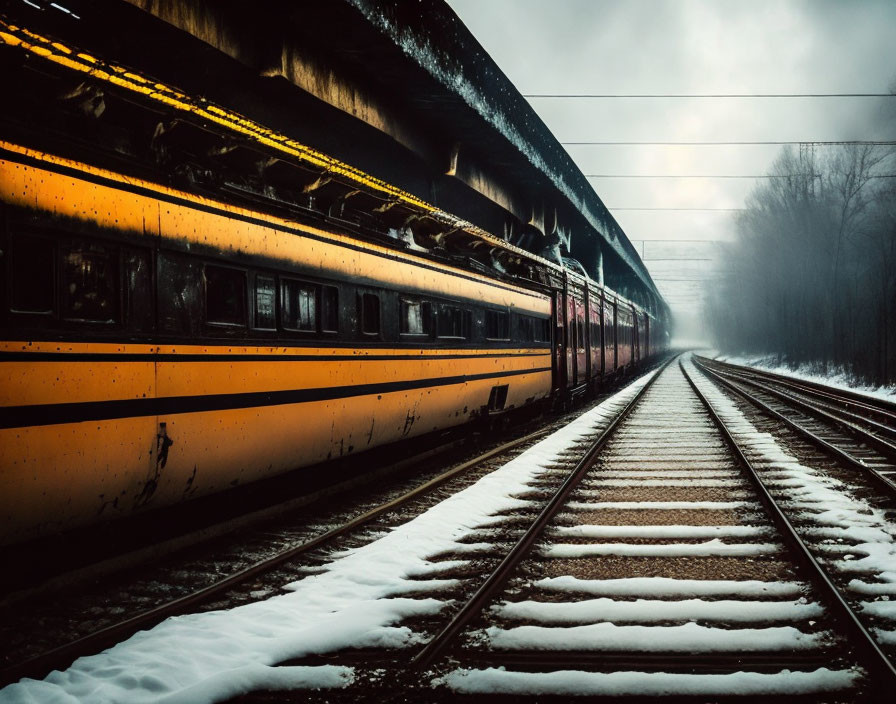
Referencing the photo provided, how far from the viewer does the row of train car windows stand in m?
4.61

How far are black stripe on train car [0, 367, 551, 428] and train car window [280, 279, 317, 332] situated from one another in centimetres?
63

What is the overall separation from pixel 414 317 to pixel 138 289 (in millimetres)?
4982

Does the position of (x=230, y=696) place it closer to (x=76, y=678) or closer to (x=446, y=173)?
(x=76, y=678)

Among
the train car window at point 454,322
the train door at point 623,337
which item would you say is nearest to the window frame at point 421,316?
the train car window at point 454,322

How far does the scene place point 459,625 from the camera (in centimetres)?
417

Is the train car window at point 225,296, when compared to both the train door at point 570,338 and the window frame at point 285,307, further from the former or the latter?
the train door at point 570,338

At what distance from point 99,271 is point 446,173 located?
9.03m

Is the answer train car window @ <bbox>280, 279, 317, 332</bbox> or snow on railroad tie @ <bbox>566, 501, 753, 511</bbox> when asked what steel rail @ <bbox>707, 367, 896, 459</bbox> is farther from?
train car window @ <bbox>280, 279, 317, 332</bbox>

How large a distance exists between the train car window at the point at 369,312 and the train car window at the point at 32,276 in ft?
13.1

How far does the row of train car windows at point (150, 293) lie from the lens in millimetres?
4613

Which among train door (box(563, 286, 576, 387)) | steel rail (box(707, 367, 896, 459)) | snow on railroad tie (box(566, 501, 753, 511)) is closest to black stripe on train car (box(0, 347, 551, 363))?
snow on railroad tie (box(566, 501, 753, 511))

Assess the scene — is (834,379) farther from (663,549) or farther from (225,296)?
(225,296)

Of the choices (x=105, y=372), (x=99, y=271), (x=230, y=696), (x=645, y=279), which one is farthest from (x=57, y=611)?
(x=645, y=279)

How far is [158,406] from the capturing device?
5328 mm
